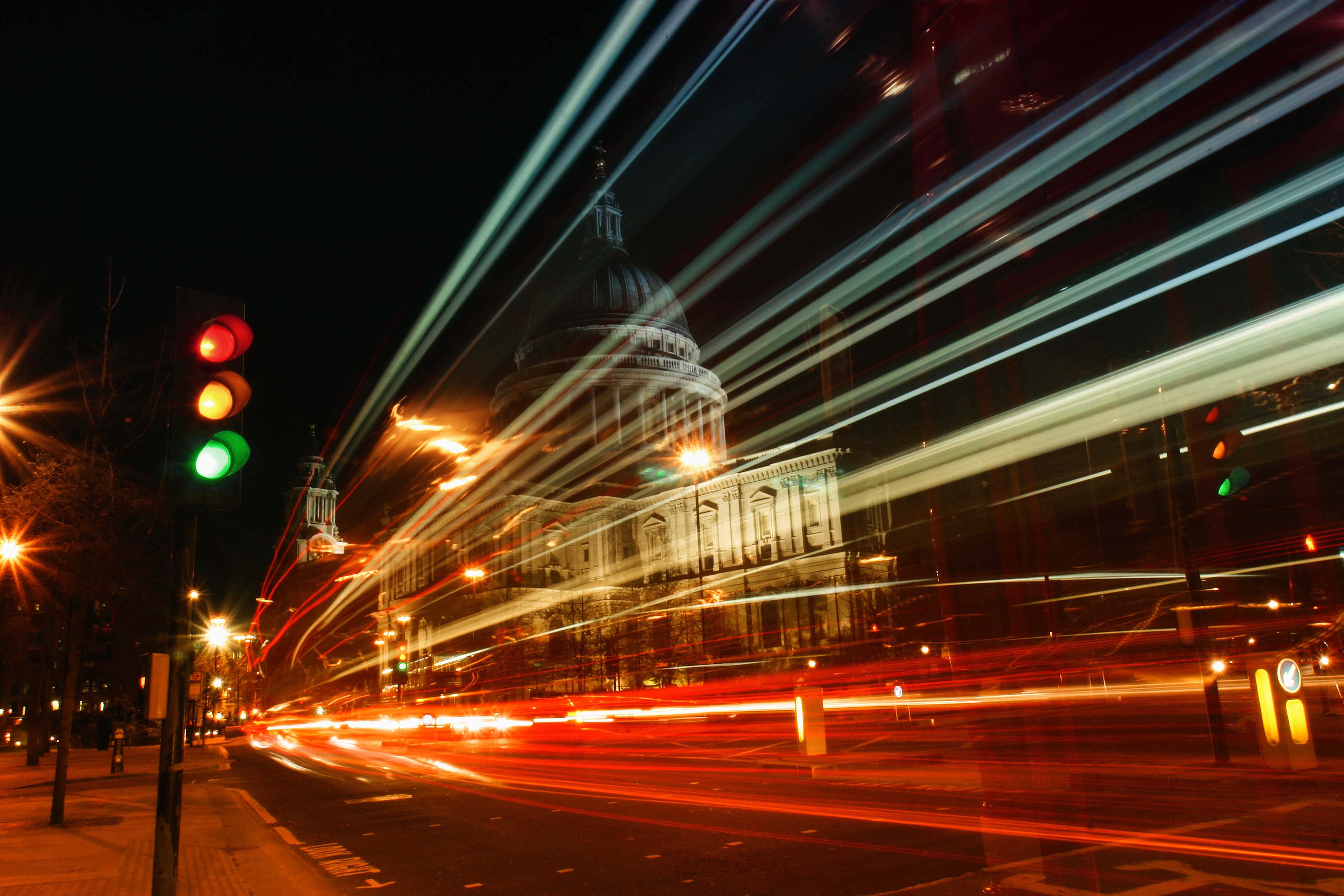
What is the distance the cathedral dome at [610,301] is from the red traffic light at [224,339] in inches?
3444

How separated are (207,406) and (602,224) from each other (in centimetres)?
9842

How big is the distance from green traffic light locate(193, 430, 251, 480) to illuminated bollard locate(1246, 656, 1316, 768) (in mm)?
8188

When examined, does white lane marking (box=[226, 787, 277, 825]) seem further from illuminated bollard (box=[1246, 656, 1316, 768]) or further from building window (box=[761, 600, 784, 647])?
building window (box=[761, 600, 784, 647])

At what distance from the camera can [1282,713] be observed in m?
7.70

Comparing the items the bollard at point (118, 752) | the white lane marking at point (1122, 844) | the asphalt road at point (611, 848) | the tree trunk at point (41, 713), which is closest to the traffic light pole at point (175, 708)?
the asphalt road at point (611, 848)

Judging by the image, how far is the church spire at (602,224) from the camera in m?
98.1

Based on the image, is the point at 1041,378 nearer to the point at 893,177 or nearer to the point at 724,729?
the point at 893,177

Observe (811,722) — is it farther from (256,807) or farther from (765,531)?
(765,531)

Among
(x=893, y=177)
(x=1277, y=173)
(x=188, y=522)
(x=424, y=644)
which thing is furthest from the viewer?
(x=424, y=644)

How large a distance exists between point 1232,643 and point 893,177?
17053 mm

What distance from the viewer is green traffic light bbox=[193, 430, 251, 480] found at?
479 centimetres

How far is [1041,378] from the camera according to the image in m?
24.2

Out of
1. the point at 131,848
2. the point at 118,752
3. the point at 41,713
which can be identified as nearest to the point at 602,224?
the point at 41,713

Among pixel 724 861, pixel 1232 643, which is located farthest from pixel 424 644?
pixel 724 861
